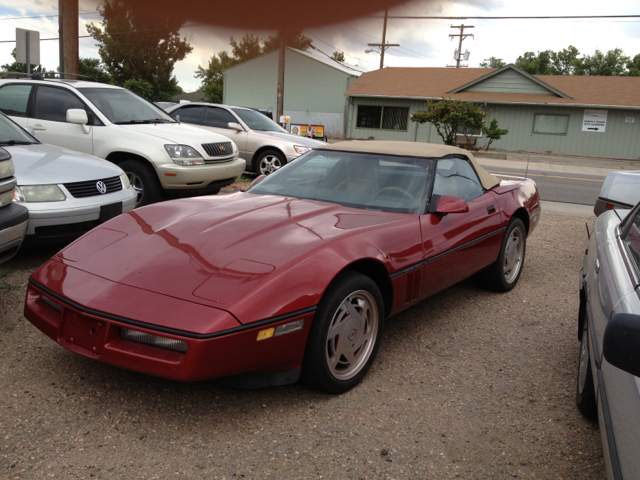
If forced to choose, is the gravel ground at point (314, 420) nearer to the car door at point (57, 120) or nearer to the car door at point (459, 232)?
the car door at point (459, 232)

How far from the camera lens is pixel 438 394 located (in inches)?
127

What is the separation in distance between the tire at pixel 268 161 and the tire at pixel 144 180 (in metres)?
3.72

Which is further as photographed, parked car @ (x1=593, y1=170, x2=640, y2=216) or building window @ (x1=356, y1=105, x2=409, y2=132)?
building window @ (x1=356, y1=105, x2=409, y2=132)

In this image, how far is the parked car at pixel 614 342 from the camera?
1.46 m

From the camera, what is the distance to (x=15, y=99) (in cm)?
759

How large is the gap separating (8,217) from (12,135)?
2368 mm

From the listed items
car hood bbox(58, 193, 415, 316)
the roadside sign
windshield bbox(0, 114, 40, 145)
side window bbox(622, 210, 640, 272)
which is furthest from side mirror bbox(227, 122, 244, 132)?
side window bbox(622, 210, 640, 272)

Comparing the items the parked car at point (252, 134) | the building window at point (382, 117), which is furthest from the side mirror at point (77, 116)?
the building window at point (382, 117)

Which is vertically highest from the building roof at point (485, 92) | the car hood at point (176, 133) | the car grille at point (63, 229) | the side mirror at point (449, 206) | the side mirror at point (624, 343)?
the building roof at point (485, 92)

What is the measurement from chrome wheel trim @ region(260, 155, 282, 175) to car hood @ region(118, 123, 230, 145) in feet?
8.47

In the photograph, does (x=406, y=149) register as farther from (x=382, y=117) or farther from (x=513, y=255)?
(x=382, y=117)

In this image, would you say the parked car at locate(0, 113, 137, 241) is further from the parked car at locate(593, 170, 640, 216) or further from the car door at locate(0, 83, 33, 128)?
the parked car at locate(593, 170, 640, 216)

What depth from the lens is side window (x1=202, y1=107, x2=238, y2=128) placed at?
11441 mm

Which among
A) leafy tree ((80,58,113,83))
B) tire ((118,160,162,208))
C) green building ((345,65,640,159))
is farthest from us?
leafy tree ((80,58,113,83))
